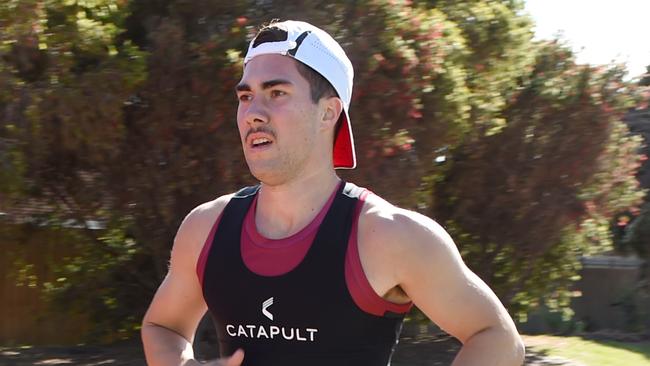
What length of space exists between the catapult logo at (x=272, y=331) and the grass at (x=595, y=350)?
9410mm

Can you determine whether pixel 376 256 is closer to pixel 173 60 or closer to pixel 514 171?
pixel 173 60

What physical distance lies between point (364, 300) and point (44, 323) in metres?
11.2

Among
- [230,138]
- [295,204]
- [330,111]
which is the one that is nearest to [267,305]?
[295,204]

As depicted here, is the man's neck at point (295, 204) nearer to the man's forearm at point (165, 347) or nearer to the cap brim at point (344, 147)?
the cap brim at point (344, 147)

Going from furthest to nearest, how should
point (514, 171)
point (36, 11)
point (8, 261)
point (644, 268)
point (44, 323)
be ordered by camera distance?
1. point (644, 268)
2. point (44, 323)
3. point (8, 261)
4. point (514, 171)
5. point (36, 11)

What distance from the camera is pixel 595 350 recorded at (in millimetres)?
12312

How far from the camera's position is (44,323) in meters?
12.7

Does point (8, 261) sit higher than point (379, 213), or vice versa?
point (379, 213)

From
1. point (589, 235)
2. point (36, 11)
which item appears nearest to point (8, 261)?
point (36, 11)

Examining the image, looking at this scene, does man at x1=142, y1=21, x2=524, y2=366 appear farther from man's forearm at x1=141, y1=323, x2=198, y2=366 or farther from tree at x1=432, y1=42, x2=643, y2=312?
tree at x1=432, y1=42, x2=643, y2=312

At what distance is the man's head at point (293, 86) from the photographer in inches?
96.1

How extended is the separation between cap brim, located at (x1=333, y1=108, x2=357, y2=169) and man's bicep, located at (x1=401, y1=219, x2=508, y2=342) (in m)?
0.44

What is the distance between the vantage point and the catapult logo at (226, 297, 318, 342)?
7.70ft

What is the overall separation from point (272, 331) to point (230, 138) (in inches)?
229
